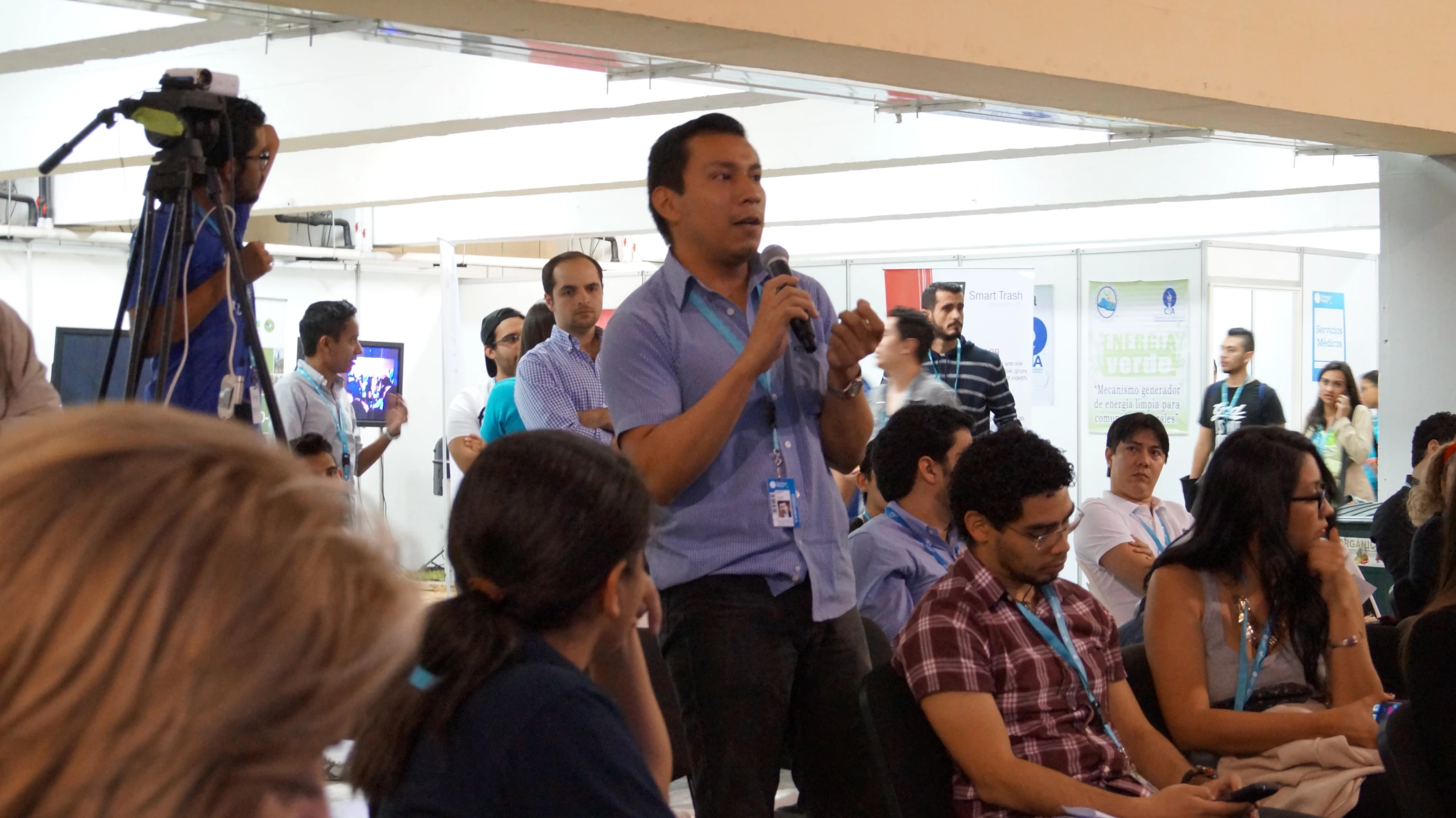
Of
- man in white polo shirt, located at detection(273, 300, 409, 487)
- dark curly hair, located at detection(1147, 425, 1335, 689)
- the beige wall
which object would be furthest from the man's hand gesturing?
man in white polo shirt, located at detection(273, 300, 409, 487)

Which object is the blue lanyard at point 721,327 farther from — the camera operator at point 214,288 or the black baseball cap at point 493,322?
the black baseball cap at point 493,322

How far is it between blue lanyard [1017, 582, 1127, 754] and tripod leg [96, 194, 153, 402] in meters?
1.53

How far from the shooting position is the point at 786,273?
7.34 feet

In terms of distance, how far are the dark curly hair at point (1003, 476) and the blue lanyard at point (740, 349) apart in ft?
1.42

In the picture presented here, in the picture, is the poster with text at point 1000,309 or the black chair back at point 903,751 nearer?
the black chair back at point 903,751

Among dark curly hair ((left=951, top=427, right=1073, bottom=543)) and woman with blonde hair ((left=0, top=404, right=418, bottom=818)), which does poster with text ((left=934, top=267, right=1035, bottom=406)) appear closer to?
dark curly hair ((left=951, top=427, right=1073, bottom=543))

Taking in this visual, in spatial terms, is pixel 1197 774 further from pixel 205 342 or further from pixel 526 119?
pixel 526 119

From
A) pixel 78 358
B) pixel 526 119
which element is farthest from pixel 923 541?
Answer: pixel 78 358

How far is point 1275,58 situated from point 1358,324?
6.85m

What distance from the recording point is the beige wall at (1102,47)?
127 inches

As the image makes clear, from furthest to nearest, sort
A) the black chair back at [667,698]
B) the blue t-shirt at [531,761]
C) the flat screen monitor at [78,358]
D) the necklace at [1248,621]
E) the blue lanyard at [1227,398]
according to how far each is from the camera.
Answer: the flat screen monitor at [78,358], the blue lanyard at [1227,398], the necklace at [1248,621], the black chair back at [667,698], the blue t-shirt at [531,761]

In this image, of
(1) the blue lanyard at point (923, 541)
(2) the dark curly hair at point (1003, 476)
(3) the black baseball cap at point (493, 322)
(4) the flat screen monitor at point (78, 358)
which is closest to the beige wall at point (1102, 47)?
(1) the blue lanyard at point (923, 541)

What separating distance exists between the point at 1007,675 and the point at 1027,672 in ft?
0.12

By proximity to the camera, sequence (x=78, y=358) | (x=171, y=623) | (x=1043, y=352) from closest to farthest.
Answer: (x=171, y=623) → (x=1043, y=352) → (x=78, y=358)
